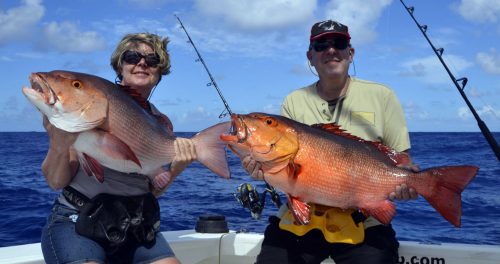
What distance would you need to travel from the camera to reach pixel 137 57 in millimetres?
3850

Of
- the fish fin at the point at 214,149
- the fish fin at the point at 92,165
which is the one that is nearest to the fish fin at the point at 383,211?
the fish fin at the point at 214,149

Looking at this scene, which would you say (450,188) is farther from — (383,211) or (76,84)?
(76,84)

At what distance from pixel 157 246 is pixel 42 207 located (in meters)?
7.10

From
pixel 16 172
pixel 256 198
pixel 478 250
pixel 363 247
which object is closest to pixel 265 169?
pixel 363 247

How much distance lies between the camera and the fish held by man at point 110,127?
282 centimetres

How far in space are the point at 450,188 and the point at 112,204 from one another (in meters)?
Answer: 2.25

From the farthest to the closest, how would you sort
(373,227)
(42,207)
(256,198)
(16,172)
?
(16,172)
(42,207)
(256,198)
(373,227)

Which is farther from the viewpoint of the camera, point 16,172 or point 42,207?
point 16,172

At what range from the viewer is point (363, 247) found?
3.75m

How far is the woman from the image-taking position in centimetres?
335

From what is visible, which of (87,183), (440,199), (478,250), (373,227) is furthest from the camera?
(478,250)

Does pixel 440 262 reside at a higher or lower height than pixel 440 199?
lower

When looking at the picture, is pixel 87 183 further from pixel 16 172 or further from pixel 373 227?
pixel 16 172

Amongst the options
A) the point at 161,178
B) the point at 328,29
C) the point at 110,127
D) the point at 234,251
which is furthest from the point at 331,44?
the point at 234,251
